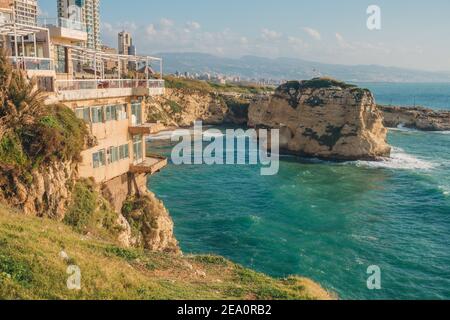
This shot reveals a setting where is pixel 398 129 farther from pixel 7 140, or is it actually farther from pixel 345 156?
pixel 7 140

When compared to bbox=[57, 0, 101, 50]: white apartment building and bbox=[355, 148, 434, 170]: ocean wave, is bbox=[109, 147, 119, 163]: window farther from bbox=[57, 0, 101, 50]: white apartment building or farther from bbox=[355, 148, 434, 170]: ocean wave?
bbox=[57, 0, 101, 50]: white apartment building

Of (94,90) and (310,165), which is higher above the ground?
(94,90)

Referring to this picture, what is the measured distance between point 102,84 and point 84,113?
6.80 feet

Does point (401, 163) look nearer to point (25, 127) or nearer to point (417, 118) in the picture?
point (417, 118)

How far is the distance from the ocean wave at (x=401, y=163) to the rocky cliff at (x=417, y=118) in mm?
37777

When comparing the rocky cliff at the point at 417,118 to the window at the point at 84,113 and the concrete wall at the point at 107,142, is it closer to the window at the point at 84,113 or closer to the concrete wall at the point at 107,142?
the concrete wall at the point at 107,142

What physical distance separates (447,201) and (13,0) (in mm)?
41739

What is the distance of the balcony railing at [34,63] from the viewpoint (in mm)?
17531

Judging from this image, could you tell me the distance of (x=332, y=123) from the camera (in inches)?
2527

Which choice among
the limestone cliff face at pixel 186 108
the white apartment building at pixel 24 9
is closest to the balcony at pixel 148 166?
the white apartment building at pixel 24 9

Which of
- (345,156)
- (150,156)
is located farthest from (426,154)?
(150,156)

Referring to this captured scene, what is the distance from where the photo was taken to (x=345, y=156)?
62.4 meters

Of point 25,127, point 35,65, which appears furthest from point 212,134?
point 25,127
